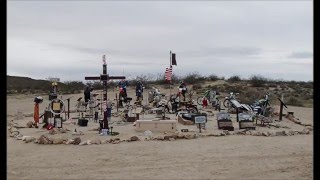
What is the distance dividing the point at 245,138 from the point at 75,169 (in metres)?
6.70

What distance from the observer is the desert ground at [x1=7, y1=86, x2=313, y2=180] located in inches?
387

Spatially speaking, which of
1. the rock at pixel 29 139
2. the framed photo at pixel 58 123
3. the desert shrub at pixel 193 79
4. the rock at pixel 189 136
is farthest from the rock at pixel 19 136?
the desert shrub at pixel 193 79

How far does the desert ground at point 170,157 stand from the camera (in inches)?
387

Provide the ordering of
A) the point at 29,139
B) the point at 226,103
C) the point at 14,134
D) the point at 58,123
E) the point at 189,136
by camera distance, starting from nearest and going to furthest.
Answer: the point at 29,139
the point at 189,136
the point at 14,134
the point at 58,123
the point at 226,103

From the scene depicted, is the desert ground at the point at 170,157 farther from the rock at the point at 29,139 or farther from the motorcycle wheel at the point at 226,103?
the motorcycle wheel at the point at 226,103

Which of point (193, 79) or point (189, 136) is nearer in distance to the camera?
point (189, 136)

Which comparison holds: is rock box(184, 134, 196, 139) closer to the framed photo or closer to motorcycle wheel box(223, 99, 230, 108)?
the framed photo

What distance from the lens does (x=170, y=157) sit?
38.0ft

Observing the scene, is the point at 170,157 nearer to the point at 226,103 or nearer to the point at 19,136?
the point at 19,136

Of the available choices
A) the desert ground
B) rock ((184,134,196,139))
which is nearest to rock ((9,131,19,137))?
the desert ground

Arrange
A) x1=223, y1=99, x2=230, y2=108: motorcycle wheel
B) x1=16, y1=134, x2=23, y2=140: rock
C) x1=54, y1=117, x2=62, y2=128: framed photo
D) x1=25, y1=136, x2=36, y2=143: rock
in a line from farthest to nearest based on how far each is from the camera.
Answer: x1=223, y1=99, x2=230, y2=108: motorcycle wheel < x1=54, y1=117, x2=62, y2=128: framed photo < x1=16, y1=134, x2=23, y2=140: rock < x1=25, y1=136, x2=36, y2=143: rock

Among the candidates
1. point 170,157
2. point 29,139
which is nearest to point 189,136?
point 170,157
